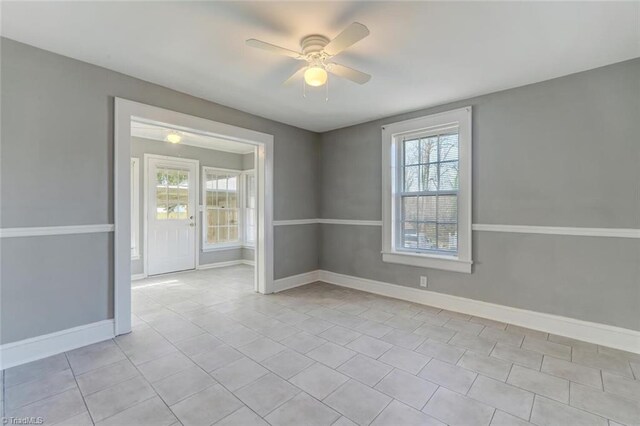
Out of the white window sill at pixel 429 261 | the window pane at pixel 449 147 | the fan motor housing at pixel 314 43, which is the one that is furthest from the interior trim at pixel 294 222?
the fan motor housing at pixel 314 43

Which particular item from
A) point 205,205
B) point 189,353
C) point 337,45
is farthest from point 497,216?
point 205,205

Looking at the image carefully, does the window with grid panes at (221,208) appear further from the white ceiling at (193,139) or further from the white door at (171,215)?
the white ceiling at (193,139)

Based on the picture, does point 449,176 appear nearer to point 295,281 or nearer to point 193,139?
point 295,281

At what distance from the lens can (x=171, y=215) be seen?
5512mm

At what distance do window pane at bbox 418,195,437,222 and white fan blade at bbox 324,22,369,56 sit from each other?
2384 millimetres

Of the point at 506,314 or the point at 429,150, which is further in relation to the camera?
the point at 429,150

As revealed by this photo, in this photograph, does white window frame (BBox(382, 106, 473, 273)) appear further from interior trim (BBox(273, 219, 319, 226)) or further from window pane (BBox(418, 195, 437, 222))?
interior trim (BBox(273, 219, 319, 226))

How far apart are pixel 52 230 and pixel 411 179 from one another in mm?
3859

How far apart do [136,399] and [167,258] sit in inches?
154

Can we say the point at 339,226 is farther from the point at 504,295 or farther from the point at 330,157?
the point at 504,295

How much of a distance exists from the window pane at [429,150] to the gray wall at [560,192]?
1.18 feet

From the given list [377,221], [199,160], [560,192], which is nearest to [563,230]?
[560,192]

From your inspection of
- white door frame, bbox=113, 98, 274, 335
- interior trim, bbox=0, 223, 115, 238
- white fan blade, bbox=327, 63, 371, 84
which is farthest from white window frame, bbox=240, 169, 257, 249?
white fan blade, bbox=327, 63, 371, 84

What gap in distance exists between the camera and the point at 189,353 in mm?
2504
